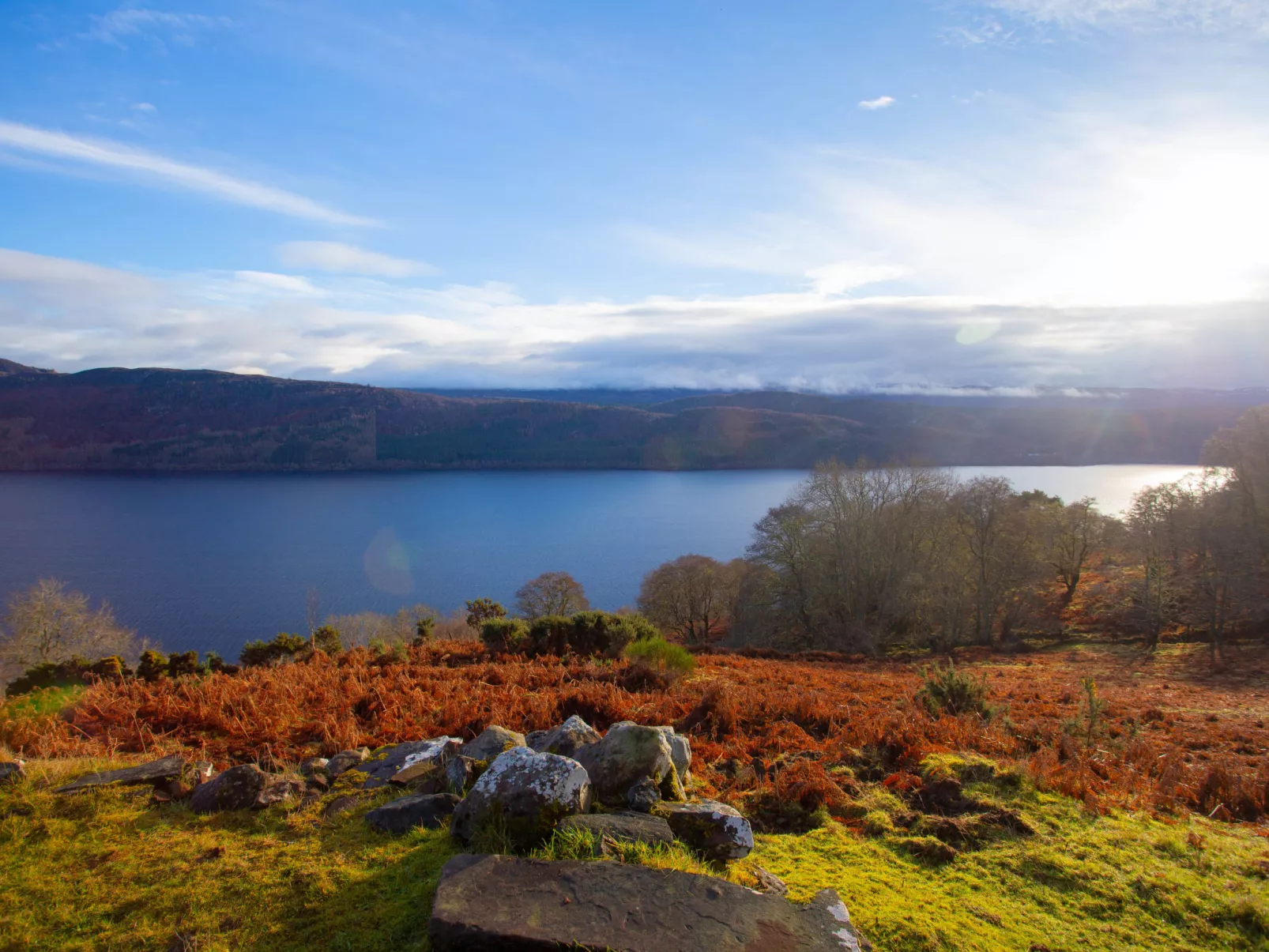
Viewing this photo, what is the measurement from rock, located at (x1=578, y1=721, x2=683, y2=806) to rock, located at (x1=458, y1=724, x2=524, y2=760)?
40.6 inches

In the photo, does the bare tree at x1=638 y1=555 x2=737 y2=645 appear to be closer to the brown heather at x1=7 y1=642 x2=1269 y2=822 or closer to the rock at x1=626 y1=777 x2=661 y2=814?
the brown heather at x1=7 y1=642 x2=1269 y2=822

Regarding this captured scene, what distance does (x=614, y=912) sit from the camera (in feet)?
10.8

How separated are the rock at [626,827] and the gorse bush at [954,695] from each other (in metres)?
5.93

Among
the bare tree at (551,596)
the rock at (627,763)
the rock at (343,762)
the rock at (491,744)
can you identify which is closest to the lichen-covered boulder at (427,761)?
the rock at (491,744)

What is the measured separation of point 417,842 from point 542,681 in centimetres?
580

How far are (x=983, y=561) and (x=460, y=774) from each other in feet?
116

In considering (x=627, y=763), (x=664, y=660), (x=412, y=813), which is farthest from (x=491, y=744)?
(x=664, y=660)

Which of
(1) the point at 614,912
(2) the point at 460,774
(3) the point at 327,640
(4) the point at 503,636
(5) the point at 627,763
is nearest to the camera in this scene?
(1) the point at 614,912

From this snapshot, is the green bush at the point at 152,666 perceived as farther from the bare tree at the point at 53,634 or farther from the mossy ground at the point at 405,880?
the bare tree at the point at 53,634

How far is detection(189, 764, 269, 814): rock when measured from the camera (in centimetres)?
503

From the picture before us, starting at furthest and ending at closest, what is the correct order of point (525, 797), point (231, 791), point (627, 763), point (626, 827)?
point (231, 791) < point (627, 763) < point (525, 797) < point (626, 827)

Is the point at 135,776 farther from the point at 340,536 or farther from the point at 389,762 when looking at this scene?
the point at 340,536

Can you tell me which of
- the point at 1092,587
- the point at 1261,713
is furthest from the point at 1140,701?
the point at 1092,587

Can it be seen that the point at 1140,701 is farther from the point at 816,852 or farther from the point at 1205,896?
the point at 816,852
